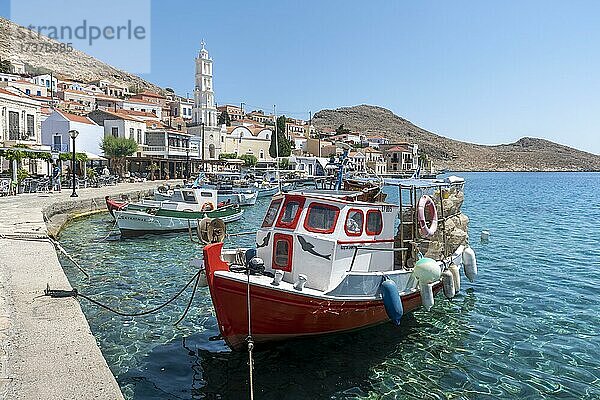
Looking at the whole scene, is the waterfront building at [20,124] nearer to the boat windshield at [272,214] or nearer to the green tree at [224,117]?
the boat windshield at [272,214]

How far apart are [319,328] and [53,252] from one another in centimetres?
780

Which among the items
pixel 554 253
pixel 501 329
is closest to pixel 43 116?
pixel 554 253

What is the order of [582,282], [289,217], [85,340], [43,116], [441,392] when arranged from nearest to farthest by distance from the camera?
1. [85,340]
2. [441,392]
3. [289,217]
4. [582,282]
5. [43,116]

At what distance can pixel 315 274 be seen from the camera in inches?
385

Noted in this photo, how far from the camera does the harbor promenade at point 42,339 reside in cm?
602

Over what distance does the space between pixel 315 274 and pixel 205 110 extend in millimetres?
71724

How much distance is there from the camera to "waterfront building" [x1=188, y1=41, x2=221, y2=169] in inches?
3027

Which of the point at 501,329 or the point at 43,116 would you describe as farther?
the point at 43,116

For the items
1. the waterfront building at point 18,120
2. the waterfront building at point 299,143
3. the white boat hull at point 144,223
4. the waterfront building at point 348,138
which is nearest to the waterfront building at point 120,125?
the waterfront building at point 18,120

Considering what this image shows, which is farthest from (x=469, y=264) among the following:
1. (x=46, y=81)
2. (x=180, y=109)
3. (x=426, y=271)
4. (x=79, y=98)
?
(x=180, y=109)

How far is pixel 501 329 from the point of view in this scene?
11594mm

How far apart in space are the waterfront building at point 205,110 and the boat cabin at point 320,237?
66533 mm

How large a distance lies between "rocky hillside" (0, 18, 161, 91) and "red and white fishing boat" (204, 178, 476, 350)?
472 feet

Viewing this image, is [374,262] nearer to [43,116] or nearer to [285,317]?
[285,317]
